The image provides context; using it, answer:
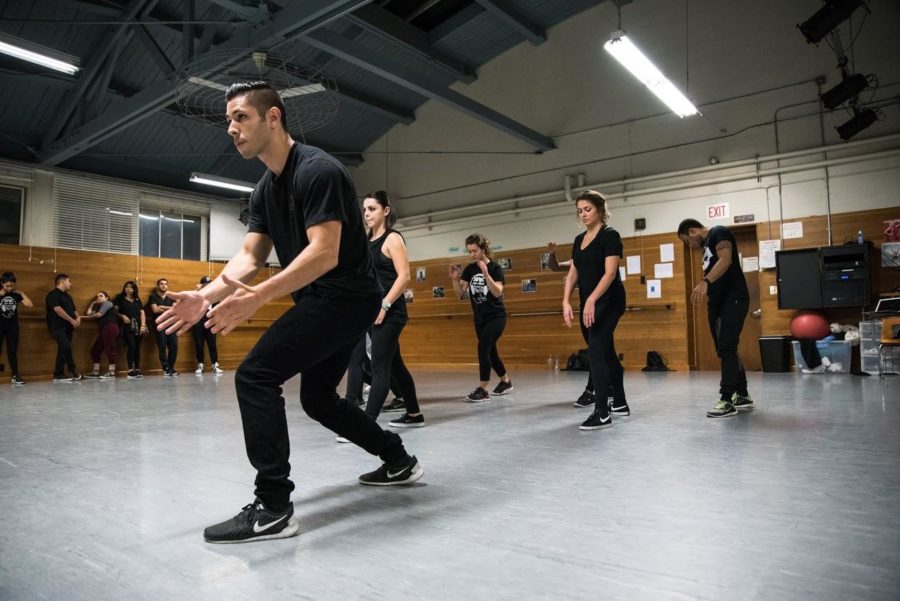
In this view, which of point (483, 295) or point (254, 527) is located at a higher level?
point (483, 295)

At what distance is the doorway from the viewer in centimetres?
911

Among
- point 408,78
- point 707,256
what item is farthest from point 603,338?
point 408,78

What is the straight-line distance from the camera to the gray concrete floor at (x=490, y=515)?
1.33 m

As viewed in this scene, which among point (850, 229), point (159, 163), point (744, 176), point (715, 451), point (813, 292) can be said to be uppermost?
point (159, 163)

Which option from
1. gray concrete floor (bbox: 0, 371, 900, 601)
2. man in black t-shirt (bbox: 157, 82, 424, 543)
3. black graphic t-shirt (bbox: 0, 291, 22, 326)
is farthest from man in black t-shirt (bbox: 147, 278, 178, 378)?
man in black t-shirt (bbox: 157, 82, 424, 543)

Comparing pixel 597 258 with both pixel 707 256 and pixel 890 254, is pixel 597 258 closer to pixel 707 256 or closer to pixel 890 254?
pixel 707 256

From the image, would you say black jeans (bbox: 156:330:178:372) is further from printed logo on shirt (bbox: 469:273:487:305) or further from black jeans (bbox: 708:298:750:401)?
black jeans (bbox: 708:298:750:401)

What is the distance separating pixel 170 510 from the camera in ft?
6.44

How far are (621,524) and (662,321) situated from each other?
28.3ft

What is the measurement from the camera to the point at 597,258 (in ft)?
12.5

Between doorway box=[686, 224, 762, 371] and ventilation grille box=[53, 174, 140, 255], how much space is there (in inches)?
418

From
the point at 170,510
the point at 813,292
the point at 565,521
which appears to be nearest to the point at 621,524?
the point at 565,521

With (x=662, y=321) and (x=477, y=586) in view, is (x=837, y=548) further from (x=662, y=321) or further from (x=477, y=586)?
(x=662, y=321)

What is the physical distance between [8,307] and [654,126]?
421 inches
